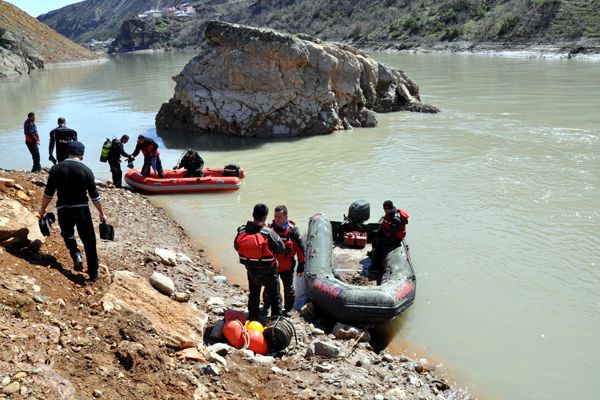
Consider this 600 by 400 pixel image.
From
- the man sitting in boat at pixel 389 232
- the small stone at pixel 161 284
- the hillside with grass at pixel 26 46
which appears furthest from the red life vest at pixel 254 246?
the hillside with grass at pixel 26 46

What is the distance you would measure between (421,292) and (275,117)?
1315cm

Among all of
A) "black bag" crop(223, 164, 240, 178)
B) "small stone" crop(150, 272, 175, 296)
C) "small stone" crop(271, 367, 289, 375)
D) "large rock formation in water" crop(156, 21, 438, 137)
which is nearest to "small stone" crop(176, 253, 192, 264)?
"small stone" crop(150, 272, 175, 296)

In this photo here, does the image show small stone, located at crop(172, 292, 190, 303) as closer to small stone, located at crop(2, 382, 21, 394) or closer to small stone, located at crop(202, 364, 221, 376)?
small stone, located at crop(202, 364, 221, 376)

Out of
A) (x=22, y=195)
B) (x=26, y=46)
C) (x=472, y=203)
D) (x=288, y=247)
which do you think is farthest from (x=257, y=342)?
(x=26, y=46)

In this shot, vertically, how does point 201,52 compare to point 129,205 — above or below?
above

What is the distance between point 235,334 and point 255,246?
3.34ft

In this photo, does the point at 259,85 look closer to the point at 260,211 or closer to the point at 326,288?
the point at 326,288

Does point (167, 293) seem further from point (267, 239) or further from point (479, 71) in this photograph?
point (479, 71)

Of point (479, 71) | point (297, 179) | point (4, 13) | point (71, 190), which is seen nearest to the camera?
point (71, 190)

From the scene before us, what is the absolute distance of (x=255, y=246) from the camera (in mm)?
6191

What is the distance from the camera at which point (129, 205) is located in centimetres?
1228

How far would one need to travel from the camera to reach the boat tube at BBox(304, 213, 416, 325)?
7.39m

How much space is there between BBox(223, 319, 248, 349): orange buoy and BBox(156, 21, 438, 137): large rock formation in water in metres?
14.9

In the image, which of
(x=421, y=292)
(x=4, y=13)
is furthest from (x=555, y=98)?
(x=4, y=13)
